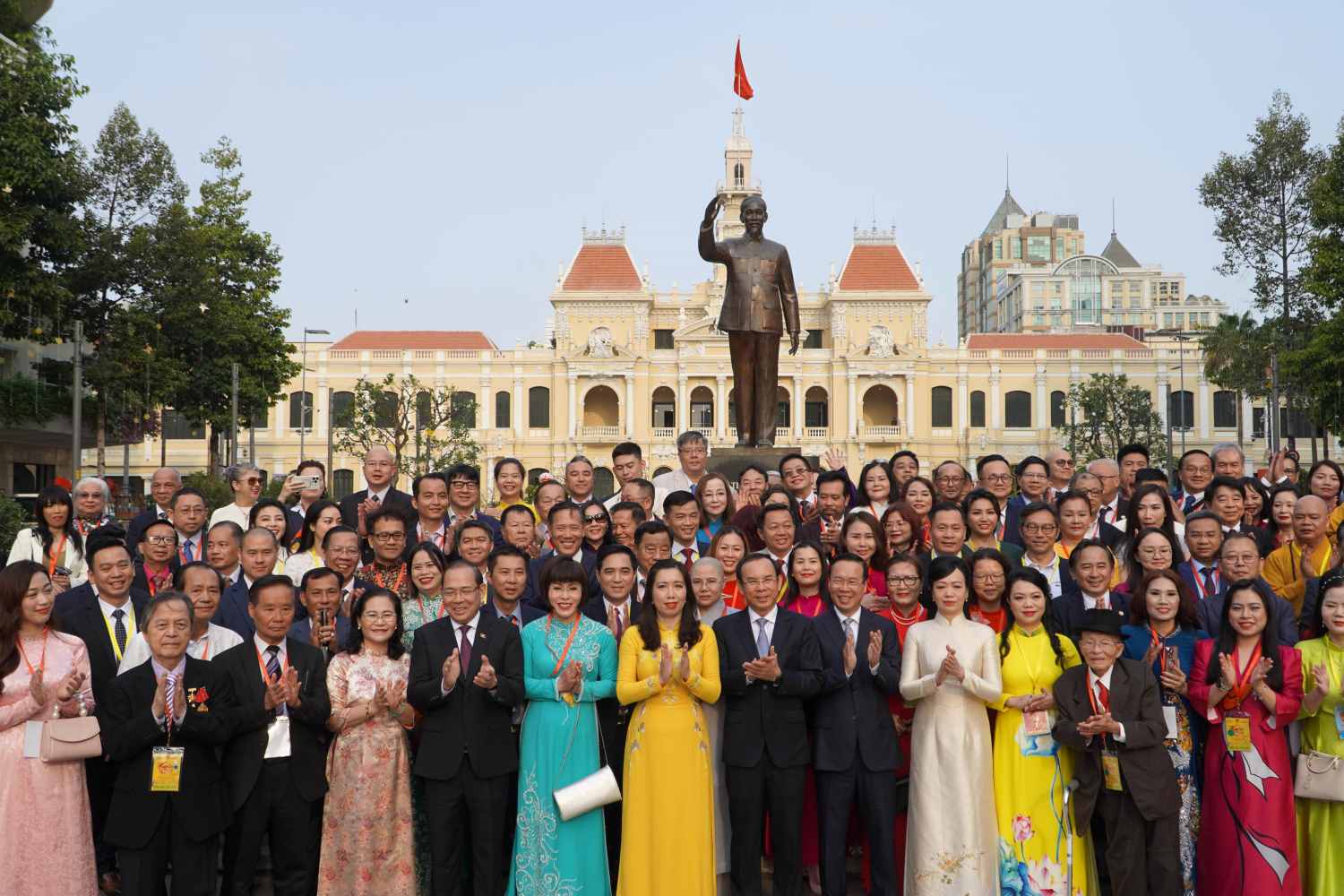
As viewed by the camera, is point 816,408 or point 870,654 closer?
point 870,654

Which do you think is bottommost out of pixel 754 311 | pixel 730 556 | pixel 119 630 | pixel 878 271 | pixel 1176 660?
pixel 1176 660

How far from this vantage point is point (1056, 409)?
1854 inches

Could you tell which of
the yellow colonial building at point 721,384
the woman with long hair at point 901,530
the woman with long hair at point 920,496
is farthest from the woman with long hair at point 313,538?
the yellow colonial building at point 721,384

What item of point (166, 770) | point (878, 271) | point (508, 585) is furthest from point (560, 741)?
point (878, 271)

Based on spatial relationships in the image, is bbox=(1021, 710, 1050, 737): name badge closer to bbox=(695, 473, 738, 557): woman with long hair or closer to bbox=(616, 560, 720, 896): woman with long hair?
bbox=(616, 560, 720, 896): woman with long hair

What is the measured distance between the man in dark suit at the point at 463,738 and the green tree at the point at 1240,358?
24.5 meters

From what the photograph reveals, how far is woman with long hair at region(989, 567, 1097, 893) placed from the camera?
460cm

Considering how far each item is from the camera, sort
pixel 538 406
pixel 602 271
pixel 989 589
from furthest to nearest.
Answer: pixel 602 271 → pixel 538 406 → pixel 989 589

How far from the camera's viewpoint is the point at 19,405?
22641 millimetres

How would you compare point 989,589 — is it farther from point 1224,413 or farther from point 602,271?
point 1224,413

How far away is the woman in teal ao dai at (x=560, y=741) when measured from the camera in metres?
4.59

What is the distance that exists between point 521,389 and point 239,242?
897 inches

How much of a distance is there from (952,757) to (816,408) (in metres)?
44.2

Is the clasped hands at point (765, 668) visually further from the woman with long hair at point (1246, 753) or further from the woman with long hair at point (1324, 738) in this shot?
the woman with long hair at point (1324, 738)
